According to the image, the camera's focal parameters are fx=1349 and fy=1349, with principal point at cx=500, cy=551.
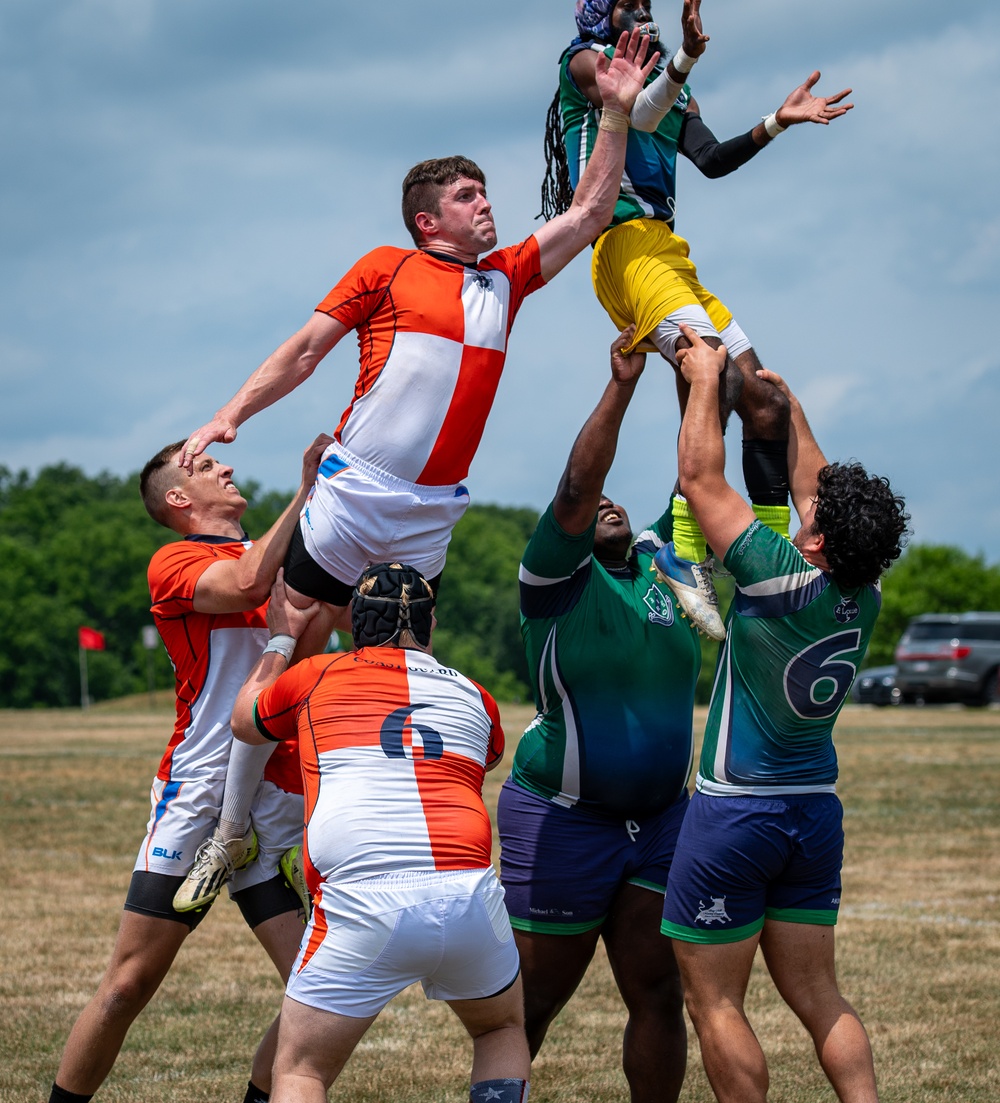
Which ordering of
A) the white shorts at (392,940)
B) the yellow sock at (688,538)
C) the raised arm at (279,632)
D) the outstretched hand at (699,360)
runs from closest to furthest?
the white shorts at (392,940), the outstretched hand at (699,360), the raised arm at (279,632), the yellow sock at (688,538)

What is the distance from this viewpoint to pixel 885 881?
10.6 meters

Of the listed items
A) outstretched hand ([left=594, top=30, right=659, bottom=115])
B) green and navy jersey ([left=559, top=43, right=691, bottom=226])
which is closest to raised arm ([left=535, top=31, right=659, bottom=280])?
outstretched hand ([left=594, top=30, right=659, bottom=115])

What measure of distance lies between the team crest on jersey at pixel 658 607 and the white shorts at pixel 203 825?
1553 millimetres

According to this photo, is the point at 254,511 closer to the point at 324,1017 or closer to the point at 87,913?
the point at 87,913

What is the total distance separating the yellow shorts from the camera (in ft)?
16.1

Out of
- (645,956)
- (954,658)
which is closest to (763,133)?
(645,956)

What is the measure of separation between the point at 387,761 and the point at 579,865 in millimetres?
1489

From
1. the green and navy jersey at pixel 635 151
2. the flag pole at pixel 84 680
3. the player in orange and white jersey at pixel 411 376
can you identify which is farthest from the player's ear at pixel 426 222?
the flag pole at pixel 84 680

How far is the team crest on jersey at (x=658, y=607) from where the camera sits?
531 centimetres

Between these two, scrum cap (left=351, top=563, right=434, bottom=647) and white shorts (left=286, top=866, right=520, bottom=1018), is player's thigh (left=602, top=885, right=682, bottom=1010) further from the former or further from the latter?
scrum cap (left=351, top=563, right=434, bottom=647)

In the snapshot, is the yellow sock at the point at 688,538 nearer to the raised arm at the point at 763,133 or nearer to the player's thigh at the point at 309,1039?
the raised arm at the point at 763,133

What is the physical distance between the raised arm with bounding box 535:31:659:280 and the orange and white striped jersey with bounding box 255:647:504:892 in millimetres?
1669

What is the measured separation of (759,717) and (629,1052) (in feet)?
5.23

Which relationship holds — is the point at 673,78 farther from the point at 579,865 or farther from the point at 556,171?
the point at 579,865
